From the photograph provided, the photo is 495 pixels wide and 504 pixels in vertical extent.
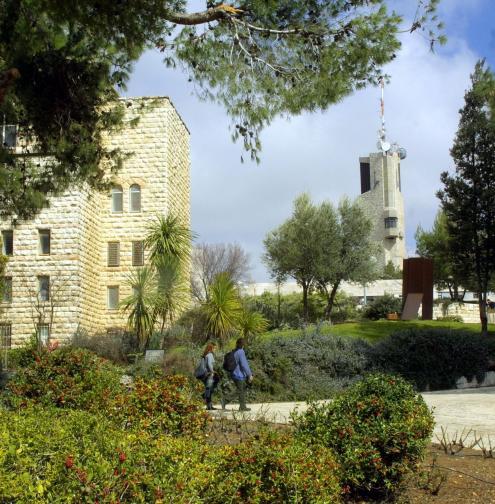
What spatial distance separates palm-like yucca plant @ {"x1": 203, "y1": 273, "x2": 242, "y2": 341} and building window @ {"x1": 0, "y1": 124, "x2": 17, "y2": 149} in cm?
1113

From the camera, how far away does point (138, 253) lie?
34188 mm

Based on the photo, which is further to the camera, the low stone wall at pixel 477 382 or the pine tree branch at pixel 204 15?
the low stone wall at pixel 477 382

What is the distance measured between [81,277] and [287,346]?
1678 cm

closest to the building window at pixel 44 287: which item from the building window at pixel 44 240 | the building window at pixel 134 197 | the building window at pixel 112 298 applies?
the building window at pixel 44 240

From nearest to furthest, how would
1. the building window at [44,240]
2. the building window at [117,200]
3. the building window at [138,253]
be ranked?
the building window at [44,240] < the building window at [138,253] < the building window at [117,200]

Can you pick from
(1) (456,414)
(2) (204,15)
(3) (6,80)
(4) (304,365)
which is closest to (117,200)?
(4) (304,365)

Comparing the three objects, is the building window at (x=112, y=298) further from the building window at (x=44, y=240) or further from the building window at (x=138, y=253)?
the building window at (x=44, y=240)

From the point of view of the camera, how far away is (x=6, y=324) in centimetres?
3158

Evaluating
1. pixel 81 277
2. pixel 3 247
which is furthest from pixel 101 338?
pixel 3 247

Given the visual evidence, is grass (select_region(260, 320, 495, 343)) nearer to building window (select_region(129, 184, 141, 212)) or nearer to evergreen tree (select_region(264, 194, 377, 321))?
evergreen tree (select_region(264, 194, 377, 321))

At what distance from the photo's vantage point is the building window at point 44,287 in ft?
104

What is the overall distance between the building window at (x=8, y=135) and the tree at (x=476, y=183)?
18.6 meters

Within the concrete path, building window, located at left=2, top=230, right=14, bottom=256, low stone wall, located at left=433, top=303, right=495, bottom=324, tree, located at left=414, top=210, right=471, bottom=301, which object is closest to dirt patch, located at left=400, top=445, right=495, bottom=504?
the concrete path

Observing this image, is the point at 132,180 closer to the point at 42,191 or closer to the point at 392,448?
the point at 42,191
